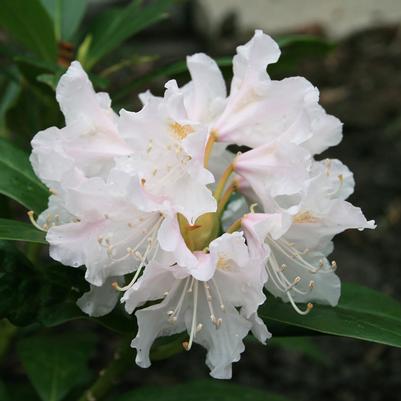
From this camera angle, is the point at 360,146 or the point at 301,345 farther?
the point at 360,146

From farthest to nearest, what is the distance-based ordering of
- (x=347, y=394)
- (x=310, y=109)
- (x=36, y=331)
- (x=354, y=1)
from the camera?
(x=354, y=1) < (x=347, y=394) < (x=36, y=331) < (x=310, y=109)

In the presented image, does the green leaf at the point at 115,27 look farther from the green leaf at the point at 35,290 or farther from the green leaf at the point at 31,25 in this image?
the green leaf at the point at 35,290

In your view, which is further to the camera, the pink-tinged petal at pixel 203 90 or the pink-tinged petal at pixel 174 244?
the pink-tinged petal at pixel 203 90

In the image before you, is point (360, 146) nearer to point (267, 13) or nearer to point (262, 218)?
point (267, 13)

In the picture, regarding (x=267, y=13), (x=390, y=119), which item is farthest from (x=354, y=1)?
(x=390, y=119)

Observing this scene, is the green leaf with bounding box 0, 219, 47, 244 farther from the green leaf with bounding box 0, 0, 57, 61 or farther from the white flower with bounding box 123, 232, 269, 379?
the green leaf with bounding box 0, 0, 57, 61

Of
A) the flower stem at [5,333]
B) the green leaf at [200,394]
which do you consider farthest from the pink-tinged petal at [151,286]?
the flower stem at [5,333]

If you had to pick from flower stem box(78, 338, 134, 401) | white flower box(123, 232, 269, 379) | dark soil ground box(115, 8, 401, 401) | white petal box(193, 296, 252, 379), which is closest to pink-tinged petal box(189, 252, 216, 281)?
white flower box(123, 232, 269, 379)
